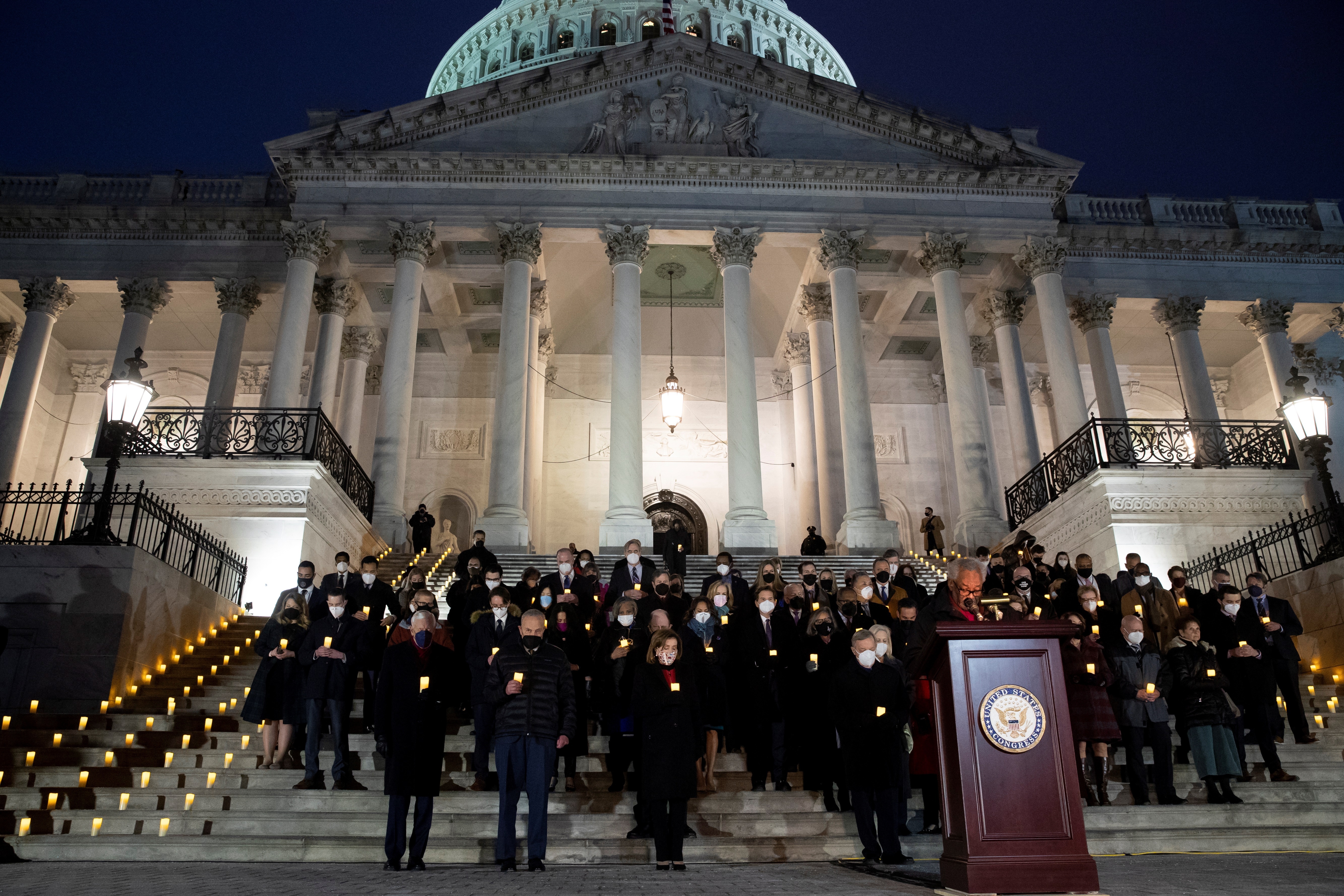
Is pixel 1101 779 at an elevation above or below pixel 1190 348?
below

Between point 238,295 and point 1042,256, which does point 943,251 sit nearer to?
point 1042,256

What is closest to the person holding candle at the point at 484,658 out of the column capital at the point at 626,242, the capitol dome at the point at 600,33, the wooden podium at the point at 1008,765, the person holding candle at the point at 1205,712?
the wooden podium at the point at 1008,765

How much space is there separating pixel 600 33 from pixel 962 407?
119ft

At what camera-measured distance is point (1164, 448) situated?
19.6 metres

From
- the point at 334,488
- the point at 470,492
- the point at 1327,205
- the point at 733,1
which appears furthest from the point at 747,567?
the point at 733,1

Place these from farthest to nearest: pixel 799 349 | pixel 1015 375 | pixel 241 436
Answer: pixel 799 349, pixel 1015 375, pixel 241 436

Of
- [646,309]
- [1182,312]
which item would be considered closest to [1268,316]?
[1182,312]

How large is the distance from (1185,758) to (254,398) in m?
27.6

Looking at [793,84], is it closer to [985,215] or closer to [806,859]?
[985,215]

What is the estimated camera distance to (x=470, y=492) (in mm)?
30281

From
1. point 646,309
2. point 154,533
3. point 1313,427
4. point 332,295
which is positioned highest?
point 646,309

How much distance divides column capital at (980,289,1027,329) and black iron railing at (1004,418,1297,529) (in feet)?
17.0

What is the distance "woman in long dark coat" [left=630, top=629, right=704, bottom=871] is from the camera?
276 inches

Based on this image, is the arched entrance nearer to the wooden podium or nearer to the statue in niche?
the statue in niche
